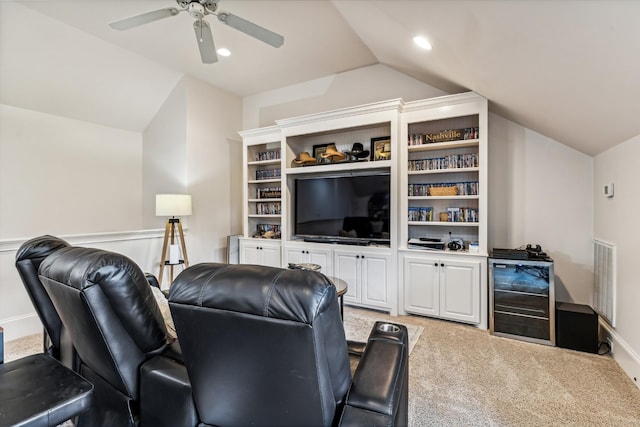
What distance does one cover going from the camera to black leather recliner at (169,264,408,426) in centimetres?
81

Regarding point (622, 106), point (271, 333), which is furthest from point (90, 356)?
point (622, 106)

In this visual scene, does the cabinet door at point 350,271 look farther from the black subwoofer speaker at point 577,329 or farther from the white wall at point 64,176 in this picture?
the white wall at point 64,176

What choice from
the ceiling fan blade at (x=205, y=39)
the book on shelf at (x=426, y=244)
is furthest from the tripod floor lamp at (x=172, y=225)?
the book on shelf at (x=426, y=244)

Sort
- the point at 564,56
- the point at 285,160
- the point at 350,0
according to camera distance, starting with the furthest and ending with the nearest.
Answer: the point at 285,160 → the point at 350,0 → the point at 564,56

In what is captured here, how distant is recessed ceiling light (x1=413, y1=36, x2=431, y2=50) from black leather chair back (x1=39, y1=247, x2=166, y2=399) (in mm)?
2764

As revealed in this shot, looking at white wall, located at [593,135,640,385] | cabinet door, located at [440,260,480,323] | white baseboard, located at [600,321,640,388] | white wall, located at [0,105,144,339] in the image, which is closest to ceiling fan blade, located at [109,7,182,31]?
white wall, located at [0,105,144,339]

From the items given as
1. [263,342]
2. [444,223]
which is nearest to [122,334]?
[263,342]

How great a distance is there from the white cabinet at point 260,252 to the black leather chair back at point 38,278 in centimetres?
266

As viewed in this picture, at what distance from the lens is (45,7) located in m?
2.80

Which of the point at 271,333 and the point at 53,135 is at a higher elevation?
the point at 53,135

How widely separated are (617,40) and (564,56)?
37cm

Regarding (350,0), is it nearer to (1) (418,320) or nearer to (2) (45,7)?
(2) (45,7)

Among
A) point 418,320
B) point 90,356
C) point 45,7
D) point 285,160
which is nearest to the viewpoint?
point 90,356

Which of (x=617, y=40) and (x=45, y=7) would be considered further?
(x=45, y=7)
